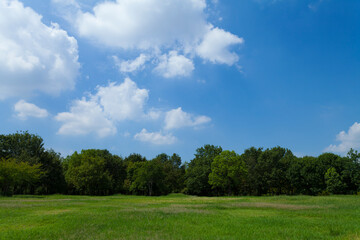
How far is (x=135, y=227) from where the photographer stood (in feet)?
52.3

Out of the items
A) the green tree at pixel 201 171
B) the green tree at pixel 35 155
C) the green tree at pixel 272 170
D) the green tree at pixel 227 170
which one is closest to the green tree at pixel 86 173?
the green tree at pixel 35 155

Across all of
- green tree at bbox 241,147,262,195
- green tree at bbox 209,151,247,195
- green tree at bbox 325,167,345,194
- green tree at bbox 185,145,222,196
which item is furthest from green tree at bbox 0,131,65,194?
green tree at bbox 325,167,345,194

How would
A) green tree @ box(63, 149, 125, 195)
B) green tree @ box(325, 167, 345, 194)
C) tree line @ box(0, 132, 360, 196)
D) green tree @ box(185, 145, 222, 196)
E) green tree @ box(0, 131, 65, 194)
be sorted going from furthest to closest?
1. green tree @ box(185, 145, 222, 196)
2. green tree @ box(0, 131, 65, 194)
3. green tree @ box(63, 149, 125, 195)
4. tree line @ box(0, 132, 360, 196)
5. green tree @ box(325, 167, 345, 194)

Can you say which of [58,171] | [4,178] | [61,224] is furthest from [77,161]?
[61,224]

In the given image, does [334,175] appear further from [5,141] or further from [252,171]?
[5,141]

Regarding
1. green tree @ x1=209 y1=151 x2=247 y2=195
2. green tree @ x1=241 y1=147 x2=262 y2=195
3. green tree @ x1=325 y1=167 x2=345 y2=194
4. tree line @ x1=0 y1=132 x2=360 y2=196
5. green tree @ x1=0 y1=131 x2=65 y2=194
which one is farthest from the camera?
green tree @ x1=241 y1=147 x2=262 y2=195

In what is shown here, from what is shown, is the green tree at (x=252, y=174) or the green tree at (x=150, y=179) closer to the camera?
the green tree at (x=150, y=179)

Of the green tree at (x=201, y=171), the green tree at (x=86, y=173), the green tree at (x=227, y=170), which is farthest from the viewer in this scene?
the green tree at (x=201, y=171)

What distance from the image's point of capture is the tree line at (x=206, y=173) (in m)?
71.9

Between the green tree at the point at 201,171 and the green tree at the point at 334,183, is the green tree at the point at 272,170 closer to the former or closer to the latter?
the green tree at the point at 334,183

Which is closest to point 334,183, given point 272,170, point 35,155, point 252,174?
point 272,170

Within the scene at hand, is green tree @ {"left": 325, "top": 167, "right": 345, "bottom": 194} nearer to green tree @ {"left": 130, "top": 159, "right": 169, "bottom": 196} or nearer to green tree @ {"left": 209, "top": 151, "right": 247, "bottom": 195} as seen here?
green tree @ {"left": 209, "top": 151, "right": 247, "bottom": 195}

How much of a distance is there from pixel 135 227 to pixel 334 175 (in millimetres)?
71937

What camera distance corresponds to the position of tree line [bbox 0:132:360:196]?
236ft
